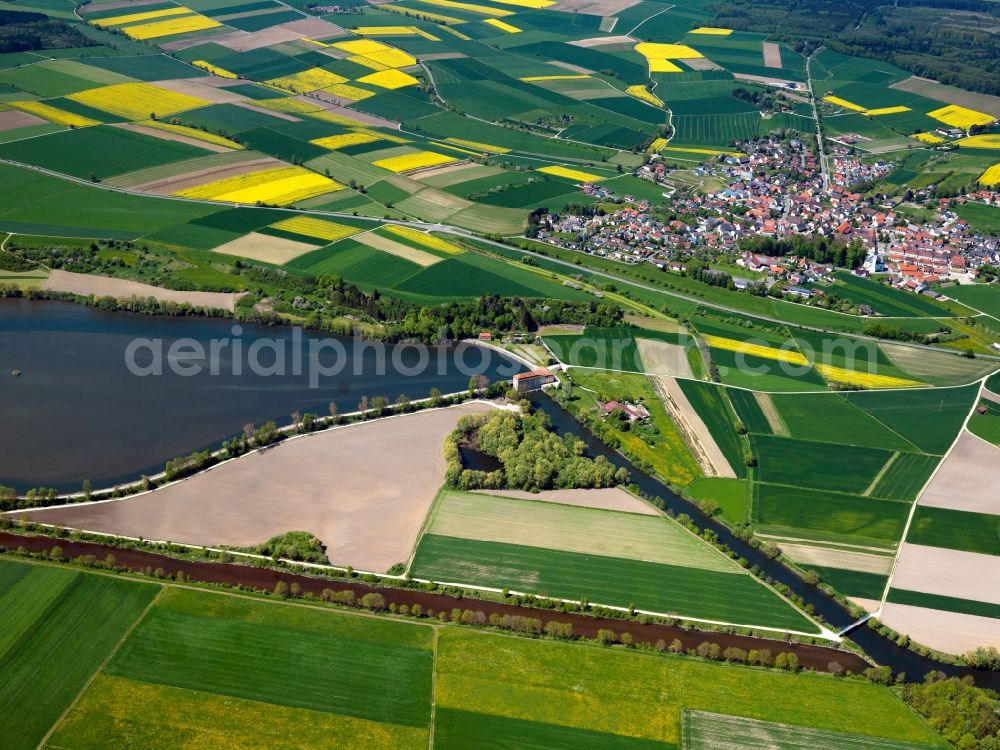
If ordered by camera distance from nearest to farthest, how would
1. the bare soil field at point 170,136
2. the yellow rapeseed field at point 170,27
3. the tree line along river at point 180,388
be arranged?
the tree line along river at point 180,388, the bare soil field at point 170,136, the yellow rapeseed field at point 170,27

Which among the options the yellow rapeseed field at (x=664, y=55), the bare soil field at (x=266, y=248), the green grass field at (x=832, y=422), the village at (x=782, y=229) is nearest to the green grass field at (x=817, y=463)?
the green grass field at (x=832, y=422)

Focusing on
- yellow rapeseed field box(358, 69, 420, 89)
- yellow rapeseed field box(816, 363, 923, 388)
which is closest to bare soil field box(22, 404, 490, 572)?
yellow rapeseed field box(816, 363, 923, 388)

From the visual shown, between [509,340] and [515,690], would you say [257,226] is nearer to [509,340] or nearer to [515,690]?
[509,340]

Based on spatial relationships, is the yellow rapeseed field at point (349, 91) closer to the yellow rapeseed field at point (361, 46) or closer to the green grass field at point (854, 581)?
the yellow rapeseed field at point (361, 46)

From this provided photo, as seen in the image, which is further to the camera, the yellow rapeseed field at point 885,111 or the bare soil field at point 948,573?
the yellow rapeseed field at point 885,111

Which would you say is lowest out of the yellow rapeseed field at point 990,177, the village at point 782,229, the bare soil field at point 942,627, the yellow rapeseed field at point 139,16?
the bare soil field at point 942,627

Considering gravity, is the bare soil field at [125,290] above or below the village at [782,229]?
Result: below

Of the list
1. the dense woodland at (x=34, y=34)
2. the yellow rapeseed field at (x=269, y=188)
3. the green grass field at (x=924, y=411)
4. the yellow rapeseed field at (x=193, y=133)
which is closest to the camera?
the green grass field at (x=924, y=411)

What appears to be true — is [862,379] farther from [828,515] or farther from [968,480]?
[828,515]
